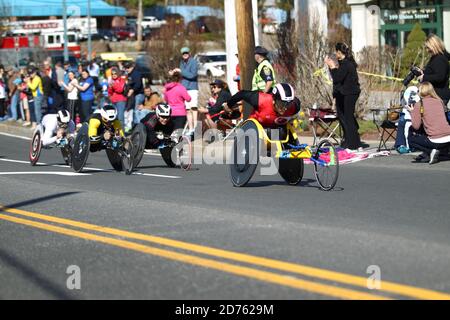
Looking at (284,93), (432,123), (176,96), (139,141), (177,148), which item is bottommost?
(177,148)

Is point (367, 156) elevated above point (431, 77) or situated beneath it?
situated beneath

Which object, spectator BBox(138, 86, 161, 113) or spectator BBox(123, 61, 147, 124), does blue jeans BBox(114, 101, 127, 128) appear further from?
spectator BBox(138, 86, 161, 113)

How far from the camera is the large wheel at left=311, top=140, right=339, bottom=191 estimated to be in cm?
1373

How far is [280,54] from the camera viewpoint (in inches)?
1042

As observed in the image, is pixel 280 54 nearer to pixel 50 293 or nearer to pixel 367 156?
pixel 367 156

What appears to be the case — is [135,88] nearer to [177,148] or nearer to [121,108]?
[121,108]

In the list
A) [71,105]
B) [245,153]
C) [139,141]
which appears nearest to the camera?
[245,153]

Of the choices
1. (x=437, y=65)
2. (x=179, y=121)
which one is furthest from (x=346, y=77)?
(x=179, y=121)

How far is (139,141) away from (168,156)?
1.15m

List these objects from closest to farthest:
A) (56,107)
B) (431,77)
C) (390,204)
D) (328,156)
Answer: (390,204) → (328,156) → (431,77) → (56,107)

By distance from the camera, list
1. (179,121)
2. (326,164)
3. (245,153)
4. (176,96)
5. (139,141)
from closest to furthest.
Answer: (326,164) → (245,153) → (139,141) → (179,121) → (176,96)

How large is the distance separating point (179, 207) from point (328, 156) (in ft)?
7.89

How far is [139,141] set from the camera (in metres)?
17.6

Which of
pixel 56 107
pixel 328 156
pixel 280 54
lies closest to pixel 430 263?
pixel 328 156
